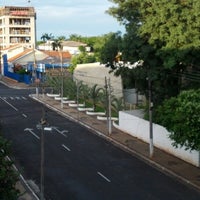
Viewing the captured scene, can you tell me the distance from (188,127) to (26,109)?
110 ft

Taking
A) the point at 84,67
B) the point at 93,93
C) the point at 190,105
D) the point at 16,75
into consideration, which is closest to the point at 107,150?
the point at 190,105

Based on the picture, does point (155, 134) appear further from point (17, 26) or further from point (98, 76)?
point (17, 26)

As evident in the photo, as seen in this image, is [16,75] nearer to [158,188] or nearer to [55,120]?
[55,120]

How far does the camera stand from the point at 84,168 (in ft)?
104

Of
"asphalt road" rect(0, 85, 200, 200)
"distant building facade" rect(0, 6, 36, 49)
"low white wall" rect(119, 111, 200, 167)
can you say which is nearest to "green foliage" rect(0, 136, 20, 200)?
"asphalt road" rect(0, 85, 200, 200)

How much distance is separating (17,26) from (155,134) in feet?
368

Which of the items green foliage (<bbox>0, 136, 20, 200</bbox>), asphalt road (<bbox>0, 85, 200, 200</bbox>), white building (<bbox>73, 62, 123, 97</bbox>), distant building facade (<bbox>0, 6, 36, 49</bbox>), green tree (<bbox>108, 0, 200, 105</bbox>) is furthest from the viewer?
distant building facade (<bbox>0, 6, 36, 49</bbox>)

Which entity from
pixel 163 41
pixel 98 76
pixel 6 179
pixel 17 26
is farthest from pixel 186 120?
pixel 17 26

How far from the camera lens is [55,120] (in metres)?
49.6

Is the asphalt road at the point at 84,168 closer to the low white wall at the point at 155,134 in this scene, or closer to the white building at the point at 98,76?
the low white wall at the point at 155,134

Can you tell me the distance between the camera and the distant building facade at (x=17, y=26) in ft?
467

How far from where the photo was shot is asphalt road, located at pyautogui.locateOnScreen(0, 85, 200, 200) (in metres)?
26.8

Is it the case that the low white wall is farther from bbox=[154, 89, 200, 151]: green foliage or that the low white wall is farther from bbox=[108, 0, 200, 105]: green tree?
bbox=[154, 89, 200, 151]: green foliage

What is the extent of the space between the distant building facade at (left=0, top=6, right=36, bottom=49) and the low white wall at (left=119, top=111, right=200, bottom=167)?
337 ft
